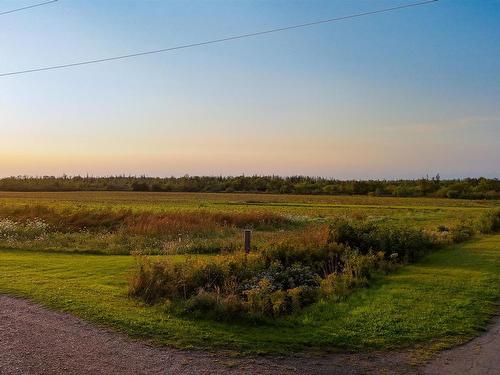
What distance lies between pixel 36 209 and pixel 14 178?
110 m

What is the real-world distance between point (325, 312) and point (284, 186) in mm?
112730

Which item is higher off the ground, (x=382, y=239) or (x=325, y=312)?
(x=382, y=239)

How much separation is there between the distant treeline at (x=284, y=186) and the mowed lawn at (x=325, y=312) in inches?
3412

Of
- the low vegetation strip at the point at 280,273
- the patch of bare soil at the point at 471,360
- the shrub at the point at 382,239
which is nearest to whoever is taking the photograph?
the patch of bare soil at the point at 471,360

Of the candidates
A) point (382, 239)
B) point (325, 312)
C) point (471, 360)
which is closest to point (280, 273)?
point (325, 312)

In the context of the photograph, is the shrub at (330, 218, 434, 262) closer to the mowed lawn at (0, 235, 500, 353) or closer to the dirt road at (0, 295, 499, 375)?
the mowed lawn at (0, 235, 500, 353)

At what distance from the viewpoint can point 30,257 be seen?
768 inches

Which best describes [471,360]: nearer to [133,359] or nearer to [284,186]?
[133,359]

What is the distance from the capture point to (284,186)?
12350cm

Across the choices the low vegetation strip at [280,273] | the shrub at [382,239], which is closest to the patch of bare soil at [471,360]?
the low vegetation strip at [280,273]

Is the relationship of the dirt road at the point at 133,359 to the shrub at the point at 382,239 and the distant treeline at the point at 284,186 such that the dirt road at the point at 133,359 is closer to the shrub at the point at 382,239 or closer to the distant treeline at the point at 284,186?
the shrub at the point at 382,239

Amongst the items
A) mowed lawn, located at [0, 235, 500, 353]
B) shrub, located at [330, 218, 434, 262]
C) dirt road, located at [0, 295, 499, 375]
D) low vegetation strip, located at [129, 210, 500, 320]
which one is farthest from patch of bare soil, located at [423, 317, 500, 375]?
shrub, located at [330, 218, 434, 262]

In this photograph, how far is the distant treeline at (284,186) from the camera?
104 metres

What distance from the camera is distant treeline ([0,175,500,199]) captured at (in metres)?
104
